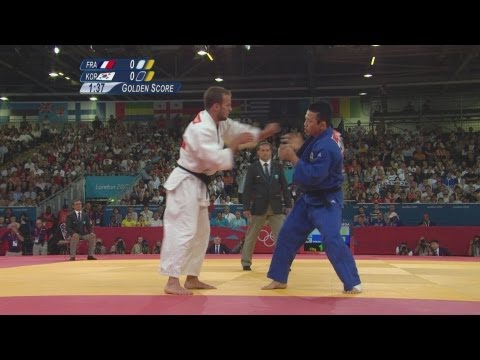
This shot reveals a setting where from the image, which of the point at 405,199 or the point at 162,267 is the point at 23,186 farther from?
the point at 162,267

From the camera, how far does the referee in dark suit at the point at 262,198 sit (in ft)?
26.1

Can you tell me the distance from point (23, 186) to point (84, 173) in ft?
7.88

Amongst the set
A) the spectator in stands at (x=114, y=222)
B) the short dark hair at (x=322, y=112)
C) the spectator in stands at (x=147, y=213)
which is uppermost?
the short dark hair at (x=322, y=112)

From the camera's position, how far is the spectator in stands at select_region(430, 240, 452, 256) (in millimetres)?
13500

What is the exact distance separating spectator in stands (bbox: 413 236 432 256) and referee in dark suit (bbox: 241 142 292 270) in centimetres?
681

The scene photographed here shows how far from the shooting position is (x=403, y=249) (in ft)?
45.6

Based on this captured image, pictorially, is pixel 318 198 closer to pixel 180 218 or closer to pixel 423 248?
pixel 180 218

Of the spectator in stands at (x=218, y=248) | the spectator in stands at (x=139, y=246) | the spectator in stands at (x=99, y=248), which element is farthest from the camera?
the spectator in stands at (x=99, y=248)

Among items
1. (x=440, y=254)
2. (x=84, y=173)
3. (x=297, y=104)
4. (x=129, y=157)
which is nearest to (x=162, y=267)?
(x=440, y=254)

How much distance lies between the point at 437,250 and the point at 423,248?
1.16 feet

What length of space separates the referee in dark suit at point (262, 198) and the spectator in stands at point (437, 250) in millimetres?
6890

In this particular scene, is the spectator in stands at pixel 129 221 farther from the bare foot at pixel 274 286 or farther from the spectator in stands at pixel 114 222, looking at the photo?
the bare foot at pixel 274 286

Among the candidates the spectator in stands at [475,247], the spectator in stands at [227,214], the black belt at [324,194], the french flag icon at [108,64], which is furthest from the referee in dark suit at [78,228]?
the spectator in stands at [475,247]

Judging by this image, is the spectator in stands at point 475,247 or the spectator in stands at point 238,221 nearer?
the spectator in stands at point 475,247
